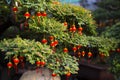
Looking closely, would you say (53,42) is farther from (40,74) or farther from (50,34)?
(40,74)

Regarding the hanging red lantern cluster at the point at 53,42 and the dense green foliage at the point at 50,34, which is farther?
the hanging red lantern cluster at the point at 53,42

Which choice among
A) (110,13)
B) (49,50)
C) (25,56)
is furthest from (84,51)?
(110,13)

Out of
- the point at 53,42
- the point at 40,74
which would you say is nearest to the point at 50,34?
the point at 53,42

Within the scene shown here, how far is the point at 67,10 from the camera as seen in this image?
2.57m

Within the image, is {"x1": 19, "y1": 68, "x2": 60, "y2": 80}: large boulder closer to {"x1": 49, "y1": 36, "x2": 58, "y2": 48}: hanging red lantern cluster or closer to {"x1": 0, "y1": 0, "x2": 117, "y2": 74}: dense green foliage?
{"x1": 0, "y1": 0, "x2": 117, "y2": 74}: dense green foliage

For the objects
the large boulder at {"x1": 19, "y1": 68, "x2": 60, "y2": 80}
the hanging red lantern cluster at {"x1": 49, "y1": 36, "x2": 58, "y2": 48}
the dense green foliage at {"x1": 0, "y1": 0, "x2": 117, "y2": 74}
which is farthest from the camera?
the large boulder at {"x1": 19, "y1": 68, "x2": 60, "y2": 80}

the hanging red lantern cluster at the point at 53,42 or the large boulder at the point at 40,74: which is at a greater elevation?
the hanging red lantern cluster at the point at 53,42

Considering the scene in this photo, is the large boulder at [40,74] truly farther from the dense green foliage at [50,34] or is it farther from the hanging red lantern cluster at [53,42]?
the hanging red lantern cluster at [53,42]

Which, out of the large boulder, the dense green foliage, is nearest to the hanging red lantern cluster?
the dense green foliage

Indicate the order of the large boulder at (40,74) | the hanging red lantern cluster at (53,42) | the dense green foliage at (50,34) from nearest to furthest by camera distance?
the dense green foliage at (50,34), the hanging red lantern cluster at (53,42), the large boulder at (40,74)

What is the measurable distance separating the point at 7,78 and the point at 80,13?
890mm

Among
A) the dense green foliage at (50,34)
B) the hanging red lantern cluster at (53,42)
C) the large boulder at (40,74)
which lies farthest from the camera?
the large boulder at (40,74)

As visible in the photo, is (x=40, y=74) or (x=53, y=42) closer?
(x=53, y=42)

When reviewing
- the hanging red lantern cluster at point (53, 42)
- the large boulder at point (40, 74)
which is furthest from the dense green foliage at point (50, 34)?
the large boulder at point (40, 74)
